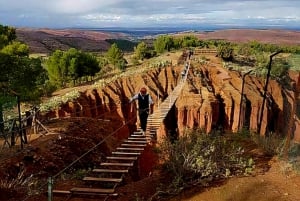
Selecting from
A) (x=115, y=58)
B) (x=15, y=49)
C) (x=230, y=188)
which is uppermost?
(x=15, y=49)

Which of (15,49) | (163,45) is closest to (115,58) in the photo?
(163,45)

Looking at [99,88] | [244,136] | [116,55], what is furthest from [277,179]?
[116,55]

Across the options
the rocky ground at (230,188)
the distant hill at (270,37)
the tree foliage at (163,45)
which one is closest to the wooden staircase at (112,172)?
the rocky ground at (230,188)

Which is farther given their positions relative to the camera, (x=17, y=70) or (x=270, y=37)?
(x=270, y=37)

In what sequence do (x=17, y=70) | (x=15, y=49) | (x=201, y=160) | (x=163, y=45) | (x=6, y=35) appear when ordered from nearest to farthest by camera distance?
(x=201, y=160) < (x=17, y=70) < (x=15, y=49) < (x=6, y=35) < (x=163, y=45)

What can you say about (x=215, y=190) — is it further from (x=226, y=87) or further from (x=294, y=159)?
(x=226, y=87)

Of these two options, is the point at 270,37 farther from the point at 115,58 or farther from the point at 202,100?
the point at 202,100

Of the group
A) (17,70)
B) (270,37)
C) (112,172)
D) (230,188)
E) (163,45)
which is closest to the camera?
(230,188)

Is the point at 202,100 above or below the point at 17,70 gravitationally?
below

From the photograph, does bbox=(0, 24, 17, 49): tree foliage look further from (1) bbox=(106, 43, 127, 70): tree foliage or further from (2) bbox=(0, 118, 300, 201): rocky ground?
(1) bbox=(106, 43, 127, 70): tree foliage

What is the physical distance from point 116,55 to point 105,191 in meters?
49.3

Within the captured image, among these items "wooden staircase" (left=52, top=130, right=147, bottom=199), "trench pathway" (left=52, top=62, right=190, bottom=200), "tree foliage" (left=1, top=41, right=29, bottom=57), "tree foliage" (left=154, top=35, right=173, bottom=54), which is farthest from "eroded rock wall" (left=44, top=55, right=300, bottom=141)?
"tree foliage" (left=154, top=35, right=173, bottom=54)

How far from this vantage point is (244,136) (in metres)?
11.5

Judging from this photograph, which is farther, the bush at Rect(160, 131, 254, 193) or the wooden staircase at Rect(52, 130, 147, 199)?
the bush at Rect(160, 131, 254, 193)
